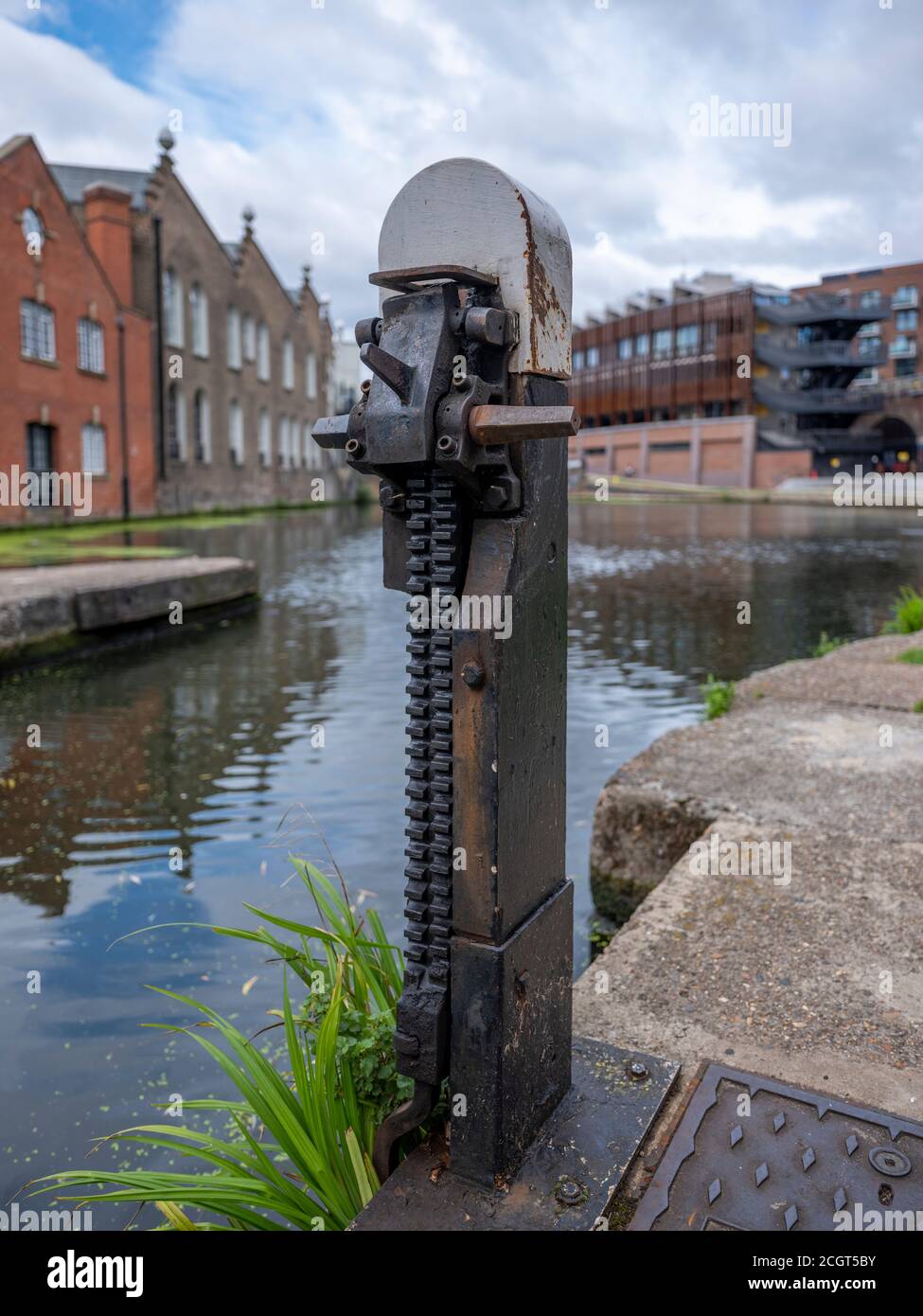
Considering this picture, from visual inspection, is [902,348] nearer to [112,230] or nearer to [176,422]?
[176,422]

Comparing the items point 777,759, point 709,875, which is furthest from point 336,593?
point 709,875

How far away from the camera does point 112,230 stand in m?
37.8

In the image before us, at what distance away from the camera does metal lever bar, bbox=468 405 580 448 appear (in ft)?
6.23

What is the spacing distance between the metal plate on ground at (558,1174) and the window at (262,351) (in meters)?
52.3

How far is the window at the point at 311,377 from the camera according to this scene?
58.3 m

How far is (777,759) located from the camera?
5.30 meters

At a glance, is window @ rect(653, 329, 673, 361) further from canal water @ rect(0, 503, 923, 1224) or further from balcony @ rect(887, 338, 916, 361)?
canal water @ rect(0, 503, 923, 1224)

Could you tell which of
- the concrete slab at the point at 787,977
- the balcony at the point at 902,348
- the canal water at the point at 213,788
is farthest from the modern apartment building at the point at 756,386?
the concrete slab at the point at 787,977

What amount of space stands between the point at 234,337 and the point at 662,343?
33.6 meters

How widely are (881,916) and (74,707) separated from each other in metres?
7.54

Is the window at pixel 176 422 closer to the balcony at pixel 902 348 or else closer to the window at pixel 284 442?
the window at pixel 284 442

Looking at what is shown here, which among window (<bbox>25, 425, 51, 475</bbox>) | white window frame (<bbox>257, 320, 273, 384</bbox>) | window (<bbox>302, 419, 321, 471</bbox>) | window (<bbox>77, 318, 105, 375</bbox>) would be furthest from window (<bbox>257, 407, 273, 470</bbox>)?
window (<bbox>25, 425, 51, 475</bbox>)

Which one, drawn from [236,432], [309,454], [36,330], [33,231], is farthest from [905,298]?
[36,330]

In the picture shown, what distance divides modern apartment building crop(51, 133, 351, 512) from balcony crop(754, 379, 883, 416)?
28846 mm
